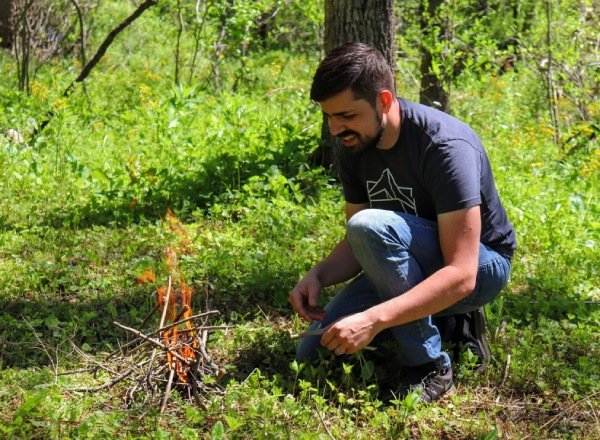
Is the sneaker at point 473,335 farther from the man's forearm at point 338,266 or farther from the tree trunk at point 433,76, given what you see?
the tree trunk at point 433,76

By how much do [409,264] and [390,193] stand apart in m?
0.36

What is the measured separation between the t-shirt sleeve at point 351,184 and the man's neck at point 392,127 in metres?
0.27

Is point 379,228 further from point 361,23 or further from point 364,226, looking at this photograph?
point 361,23

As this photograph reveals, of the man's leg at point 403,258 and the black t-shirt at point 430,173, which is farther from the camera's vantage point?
the man's leg at point 403,258

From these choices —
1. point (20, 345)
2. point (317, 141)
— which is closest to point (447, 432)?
point (20, 345)

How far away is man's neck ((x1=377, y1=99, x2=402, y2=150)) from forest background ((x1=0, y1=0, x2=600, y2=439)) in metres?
0.90

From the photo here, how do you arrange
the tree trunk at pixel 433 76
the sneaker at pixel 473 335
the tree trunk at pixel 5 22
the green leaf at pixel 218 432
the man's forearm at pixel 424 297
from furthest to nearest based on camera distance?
the tree trunk at pixel 5 22 → the tree trunk at pixel 433 76 → the sneaker at pixel 473 335 → the man's forearm at pixel 424 297 → the green leaf at pixel 218 432

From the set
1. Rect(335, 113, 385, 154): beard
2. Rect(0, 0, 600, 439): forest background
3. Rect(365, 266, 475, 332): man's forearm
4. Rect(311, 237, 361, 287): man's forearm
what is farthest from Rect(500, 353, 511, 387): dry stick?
Rect(335, 113, 385, 154): beard

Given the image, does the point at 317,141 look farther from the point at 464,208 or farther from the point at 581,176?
the point at 464,208

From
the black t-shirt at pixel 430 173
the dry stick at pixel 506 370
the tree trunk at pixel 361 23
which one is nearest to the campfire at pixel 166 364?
the black t-shirt at pixel 430 173

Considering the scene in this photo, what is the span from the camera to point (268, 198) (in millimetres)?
5676

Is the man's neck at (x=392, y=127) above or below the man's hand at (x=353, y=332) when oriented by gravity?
above

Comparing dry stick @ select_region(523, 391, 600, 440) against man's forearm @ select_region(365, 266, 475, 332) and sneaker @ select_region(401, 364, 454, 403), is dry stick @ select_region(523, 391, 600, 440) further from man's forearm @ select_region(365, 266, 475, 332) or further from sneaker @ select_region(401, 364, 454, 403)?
man's forearm @ select_region(365, 266, 475, 332)

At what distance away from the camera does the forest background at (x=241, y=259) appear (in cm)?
318
